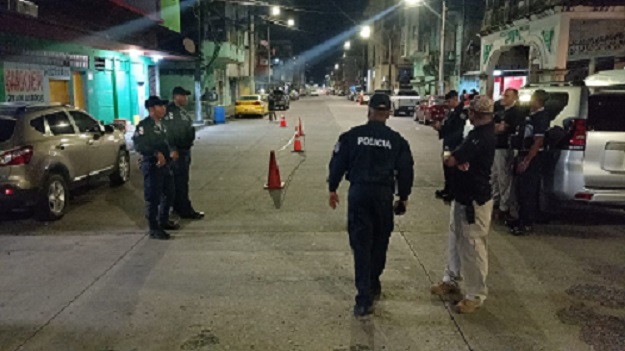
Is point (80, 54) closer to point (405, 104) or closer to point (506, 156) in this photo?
point (506, 156)

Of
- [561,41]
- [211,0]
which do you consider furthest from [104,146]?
[211,0]

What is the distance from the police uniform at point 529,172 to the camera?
7.22 metres

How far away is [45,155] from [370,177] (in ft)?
18.6

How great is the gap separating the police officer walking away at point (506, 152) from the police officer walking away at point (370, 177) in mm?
3278

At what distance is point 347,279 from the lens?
5.76 m

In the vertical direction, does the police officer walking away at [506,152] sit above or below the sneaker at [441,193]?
above

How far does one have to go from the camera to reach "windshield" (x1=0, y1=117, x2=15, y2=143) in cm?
789

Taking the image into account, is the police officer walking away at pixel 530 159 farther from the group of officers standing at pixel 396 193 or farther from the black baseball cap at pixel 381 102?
the black baseball cap at pixel 381 102

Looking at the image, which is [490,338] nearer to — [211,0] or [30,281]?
[30,281]

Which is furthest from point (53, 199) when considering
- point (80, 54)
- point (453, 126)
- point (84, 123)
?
point (80, 54)

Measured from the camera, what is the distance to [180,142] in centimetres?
805

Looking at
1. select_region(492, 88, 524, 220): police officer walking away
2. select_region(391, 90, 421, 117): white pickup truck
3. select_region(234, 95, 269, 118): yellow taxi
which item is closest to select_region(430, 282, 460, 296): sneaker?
select_region(492, 88, 524, 220): police officer walking away

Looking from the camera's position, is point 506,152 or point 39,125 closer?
point 506,152

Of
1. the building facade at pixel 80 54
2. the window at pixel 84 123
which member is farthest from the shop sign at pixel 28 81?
the window at pixel 84 123
